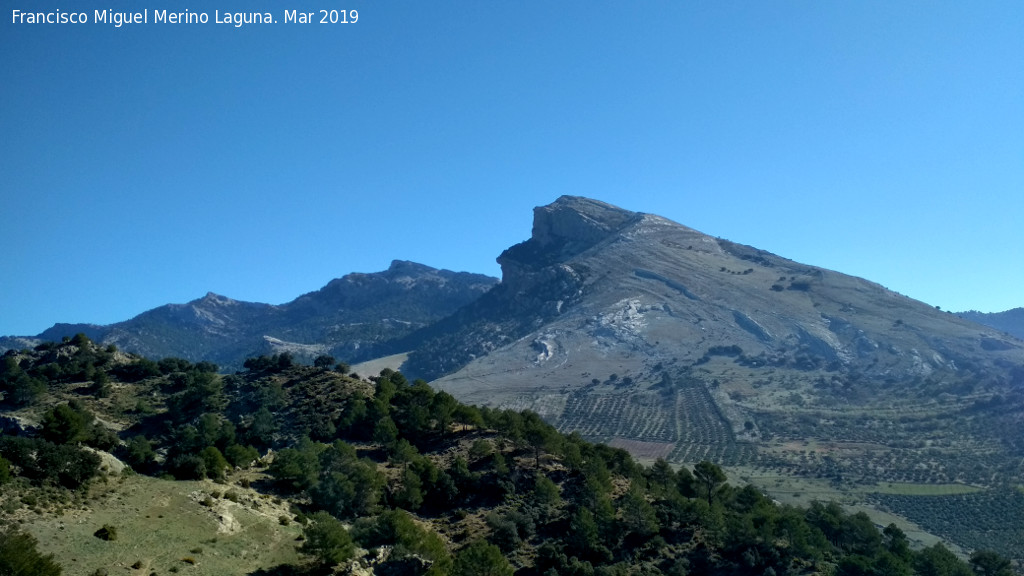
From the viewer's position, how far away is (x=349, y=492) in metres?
41.7

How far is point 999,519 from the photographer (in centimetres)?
7431

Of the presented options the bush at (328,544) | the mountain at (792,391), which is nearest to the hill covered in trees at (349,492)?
the bush at (328,544)

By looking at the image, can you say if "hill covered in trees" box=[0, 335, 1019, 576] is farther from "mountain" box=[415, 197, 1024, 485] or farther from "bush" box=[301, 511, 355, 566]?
"mountain" box=[415, 197, 1024, 485]

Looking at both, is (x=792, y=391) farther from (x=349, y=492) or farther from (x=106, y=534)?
(x=106, y=534)

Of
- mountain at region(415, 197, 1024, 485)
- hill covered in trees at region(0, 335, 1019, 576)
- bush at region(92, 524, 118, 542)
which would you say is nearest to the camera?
bush at region(92, 524, 118, 542)

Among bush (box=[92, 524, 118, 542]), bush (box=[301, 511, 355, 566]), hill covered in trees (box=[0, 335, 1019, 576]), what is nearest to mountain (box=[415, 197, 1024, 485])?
hill covered in trees (box=[0, 335, 1019, 576])

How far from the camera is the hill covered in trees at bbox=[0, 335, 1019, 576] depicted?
3114 centimetres

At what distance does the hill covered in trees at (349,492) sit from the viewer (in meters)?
31.1

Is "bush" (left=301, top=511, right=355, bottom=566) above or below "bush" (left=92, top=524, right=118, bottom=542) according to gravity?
below

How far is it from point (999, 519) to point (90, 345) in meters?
104

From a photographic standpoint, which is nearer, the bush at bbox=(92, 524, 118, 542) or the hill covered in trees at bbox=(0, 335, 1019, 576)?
the bush at bbox=(92, 524, 118, 542)

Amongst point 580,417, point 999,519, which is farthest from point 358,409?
point 580,417

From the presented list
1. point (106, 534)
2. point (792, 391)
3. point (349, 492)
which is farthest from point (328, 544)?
point (792, 391)

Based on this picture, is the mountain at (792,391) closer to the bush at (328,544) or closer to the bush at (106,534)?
the bush at (328,544)
